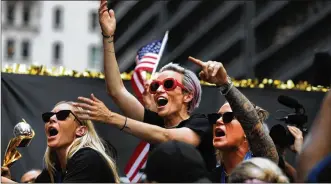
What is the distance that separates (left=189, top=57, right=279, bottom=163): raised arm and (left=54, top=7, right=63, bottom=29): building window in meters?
89.3

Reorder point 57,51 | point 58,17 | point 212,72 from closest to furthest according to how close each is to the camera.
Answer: point 212,72 < point 58,17 < point 57,51

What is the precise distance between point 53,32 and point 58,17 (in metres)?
1.77

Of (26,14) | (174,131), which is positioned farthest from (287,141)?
(26,14)

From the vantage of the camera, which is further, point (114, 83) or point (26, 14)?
point (26, 14)

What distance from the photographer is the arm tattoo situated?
6.42 metres

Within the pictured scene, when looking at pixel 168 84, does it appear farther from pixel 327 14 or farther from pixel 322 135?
pixel 327 14

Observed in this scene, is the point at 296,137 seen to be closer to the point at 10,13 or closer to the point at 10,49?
the point at 10,49

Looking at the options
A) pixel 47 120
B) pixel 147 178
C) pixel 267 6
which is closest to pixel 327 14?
pixel 267 6

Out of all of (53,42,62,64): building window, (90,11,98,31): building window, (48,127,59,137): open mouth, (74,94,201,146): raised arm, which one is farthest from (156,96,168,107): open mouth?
(53,42,62,64): building window

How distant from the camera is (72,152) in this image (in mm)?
7277

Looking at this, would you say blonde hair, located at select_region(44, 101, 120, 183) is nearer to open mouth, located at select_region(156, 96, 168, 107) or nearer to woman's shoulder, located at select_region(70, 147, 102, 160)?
woman's shoulder, located at select_region(70, 147, 102, 160)

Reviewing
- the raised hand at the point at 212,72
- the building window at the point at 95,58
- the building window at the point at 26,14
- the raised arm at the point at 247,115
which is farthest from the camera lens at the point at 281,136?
the building window at the point at 26,14

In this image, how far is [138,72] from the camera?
1004cm

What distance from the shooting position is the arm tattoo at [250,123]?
6418 mm
